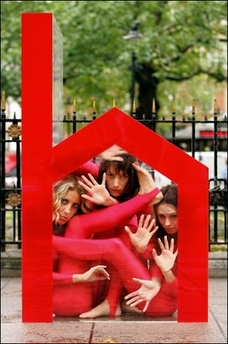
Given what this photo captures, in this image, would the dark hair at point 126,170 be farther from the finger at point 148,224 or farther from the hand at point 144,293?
the hand at point 144,293

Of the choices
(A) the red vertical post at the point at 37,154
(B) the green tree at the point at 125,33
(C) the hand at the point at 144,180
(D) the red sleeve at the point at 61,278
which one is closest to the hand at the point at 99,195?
(C) the hand at the point at 144,180

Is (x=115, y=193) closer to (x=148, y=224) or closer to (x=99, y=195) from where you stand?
(x=99, y=195)

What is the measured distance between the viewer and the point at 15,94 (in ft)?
66.8

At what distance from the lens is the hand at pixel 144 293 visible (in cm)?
497

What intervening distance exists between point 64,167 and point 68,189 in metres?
0.15

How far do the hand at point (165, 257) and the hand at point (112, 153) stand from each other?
0.62 metres

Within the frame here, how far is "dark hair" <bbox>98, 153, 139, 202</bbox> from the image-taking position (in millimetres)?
4805

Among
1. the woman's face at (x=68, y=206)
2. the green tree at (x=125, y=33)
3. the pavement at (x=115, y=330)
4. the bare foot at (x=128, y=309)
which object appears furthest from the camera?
the green tree at (x=125, y=33)

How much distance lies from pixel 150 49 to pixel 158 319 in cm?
1381

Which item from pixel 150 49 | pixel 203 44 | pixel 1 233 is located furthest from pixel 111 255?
pixel 203 44

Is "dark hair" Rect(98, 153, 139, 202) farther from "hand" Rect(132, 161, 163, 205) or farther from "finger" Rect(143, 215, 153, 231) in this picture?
"finger" Rect(143, 215, 153, 231)

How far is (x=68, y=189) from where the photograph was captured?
4.91 metres

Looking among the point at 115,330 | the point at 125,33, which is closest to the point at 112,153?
the point at 115,330

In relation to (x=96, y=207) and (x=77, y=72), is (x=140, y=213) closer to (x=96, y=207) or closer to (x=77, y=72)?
(x=96, y=207)
